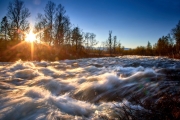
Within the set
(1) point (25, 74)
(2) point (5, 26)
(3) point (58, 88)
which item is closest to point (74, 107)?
(3) point (58, 88)

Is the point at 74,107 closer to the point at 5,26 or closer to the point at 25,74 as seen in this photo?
the point at 25,74

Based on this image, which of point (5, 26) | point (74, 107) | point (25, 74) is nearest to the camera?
point (74, 107)

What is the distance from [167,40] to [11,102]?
65779 millimetres

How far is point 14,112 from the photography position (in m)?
3.18

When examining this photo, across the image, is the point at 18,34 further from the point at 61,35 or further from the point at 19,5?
the point at 61,35

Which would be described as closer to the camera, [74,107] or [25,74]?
[74,107]

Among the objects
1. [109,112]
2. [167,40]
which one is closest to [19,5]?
[109,112]

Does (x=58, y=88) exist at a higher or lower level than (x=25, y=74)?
lower

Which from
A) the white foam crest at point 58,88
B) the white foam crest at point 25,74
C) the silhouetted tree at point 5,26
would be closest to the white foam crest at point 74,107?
the white foam crest at point 58,88

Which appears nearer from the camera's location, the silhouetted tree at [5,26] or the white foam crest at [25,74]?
the white foam crest at [25,74]

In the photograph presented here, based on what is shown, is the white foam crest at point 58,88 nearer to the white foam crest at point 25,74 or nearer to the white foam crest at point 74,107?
the white foam crest at point 74,107

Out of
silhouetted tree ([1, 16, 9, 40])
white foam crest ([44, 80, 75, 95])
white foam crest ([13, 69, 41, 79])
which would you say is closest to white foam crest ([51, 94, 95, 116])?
white foam crest ([44, 80, 75, 95])

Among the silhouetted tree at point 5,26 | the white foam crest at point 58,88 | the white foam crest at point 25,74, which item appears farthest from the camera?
the silhouetted tree at point 5,26

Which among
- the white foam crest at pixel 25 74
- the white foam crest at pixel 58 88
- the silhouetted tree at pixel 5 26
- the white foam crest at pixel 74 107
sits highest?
the silhouetted tree at pixel 5 26
